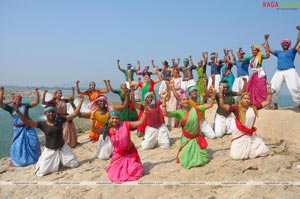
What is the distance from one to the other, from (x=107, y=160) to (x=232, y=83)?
6.70 meters

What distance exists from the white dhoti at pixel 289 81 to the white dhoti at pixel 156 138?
455cm

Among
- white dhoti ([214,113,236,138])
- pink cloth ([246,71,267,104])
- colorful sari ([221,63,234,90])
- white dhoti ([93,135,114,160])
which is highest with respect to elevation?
colorful sari ([221,63,234,90])

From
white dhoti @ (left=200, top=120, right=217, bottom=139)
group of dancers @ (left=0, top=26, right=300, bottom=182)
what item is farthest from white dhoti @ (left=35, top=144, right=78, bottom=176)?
white dhoti @ (left=200, top=120, right=217, bottom=139)

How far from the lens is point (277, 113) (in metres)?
10.1

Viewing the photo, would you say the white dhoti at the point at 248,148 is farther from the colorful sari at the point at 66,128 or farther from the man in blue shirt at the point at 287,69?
the colorful sari at the point at 66,128

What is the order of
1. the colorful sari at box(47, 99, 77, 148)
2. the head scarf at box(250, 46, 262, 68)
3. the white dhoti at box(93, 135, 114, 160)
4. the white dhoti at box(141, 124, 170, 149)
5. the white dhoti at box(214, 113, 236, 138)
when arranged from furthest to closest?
the head scarf at box(250, 46, 262, 68)
the colorful sari at box(47, 99, 77, 148)
the white dhoti at box(214, 113, 236, 138)
the white dhoti at box(141, 124, 170, 149)
the white dhoti at box(93, 135, 114, 160)

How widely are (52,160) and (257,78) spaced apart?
7483 millimetres

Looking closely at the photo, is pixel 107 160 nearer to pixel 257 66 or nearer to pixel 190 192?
pixel 190 192

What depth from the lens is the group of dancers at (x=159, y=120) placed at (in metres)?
6.21

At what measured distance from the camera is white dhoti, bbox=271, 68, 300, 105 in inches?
366

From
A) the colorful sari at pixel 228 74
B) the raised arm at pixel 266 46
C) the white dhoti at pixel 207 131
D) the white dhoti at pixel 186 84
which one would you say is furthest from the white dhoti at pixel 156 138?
the colorful sari at pixel 228 74

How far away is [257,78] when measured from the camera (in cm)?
998

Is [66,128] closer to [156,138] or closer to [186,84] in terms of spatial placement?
[156,138]

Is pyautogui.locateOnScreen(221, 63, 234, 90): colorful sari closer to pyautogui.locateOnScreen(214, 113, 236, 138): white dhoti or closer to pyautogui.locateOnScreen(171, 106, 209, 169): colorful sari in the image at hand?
pyautogui.locateOnScreen(214, 113, 236, 138): white dhoti
